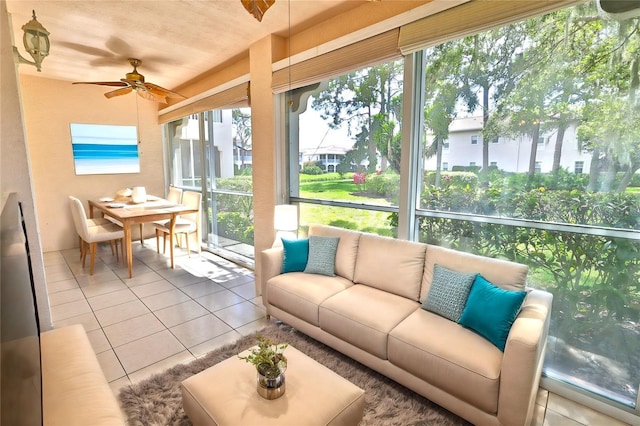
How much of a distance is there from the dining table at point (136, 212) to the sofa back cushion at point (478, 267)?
3435 mm

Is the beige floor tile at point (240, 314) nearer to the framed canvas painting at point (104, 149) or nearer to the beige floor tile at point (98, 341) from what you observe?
the beige floor tile at point (98, 341)

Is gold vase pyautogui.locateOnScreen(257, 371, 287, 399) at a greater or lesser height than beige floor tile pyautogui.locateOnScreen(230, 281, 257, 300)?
greater

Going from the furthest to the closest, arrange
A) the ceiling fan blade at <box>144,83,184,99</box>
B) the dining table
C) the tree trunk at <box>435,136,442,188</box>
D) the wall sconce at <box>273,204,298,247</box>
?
the dining table, the ceiling fan blade at <box>144,83,184,99</box>, the wall sconce at <box>273,204,298,247</box>, the tree trunk at <box>435,136,442,188</box>

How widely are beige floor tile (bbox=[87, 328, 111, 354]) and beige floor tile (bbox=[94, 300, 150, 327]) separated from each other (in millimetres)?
135

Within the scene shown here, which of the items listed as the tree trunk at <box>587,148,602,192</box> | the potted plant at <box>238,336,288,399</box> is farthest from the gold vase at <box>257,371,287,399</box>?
the tree trunk at <box>587,148,602,192</box>

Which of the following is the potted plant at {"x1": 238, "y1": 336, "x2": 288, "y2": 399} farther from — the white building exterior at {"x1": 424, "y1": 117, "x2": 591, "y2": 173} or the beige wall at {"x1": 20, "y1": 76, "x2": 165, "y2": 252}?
the beige wall at {"x1": 20, "y1": 76, "x2": 165, "y2": 252}

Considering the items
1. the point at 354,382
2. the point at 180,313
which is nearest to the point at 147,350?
the point at 180,313

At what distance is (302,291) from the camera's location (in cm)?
252

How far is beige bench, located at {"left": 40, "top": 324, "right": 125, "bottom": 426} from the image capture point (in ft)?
4.07

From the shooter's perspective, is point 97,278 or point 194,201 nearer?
point 97,278

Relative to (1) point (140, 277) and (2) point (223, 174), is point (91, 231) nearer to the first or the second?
(1) point (140, 277)

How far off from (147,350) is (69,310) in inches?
52.1

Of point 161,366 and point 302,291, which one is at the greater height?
point 302,291

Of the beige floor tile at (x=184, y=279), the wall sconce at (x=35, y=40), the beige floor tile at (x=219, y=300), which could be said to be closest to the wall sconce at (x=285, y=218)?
the beige floor tile at (x=219, y=300)
